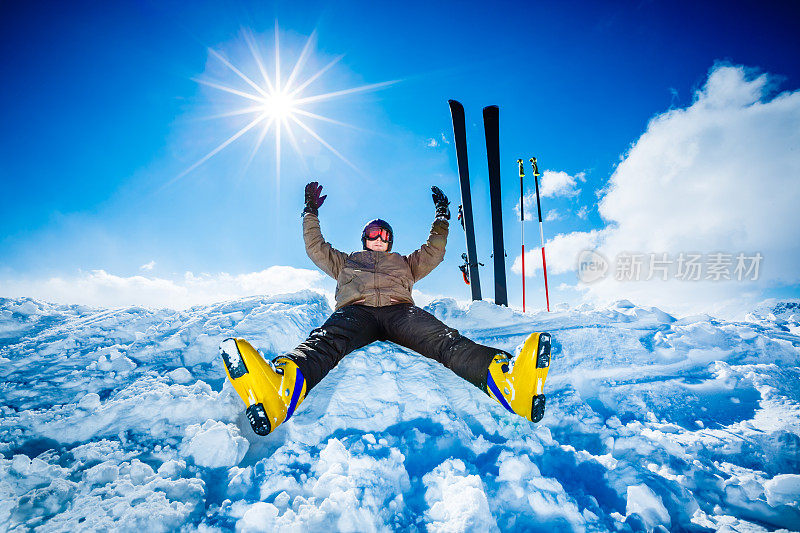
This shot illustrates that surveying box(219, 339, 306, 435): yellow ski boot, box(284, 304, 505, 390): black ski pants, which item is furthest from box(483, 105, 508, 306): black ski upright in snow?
box(219, 339, 306, 435): yellow ski boot

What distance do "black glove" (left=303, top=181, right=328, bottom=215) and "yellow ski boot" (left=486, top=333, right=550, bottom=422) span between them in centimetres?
239

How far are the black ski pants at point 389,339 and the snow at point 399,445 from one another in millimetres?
141

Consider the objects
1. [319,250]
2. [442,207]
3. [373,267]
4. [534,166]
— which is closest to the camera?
[373,267]

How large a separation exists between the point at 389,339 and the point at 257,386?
116 cm

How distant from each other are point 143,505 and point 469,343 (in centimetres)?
159

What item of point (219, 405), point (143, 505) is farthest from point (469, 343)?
point (143, 505)

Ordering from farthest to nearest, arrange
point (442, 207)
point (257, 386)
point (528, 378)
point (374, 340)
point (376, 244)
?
1. point (442, 207)
2. point (376, 244)
3. point (374, 340)
4. point (528, 378)
5. point (257, 386)

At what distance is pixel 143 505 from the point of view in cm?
105

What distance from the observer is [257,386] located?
1.37 meters

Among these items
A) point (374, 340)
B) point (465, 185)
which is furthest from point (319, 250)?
point (465, 185)

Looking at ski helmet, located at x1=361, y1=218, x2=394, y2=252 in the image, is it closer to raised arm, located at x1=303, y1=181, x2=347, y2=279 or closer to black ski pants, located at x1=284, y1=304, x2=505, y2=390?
raised arm, located at x1=303, y1=181, x2=347, y2=279

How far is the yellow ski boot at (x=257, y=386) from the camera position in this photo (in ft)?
4.38

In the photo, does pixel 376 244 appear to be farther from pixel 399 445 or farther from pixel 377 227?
pixel 399 445

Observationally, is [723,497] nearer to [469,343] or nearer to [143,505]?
[469,343]
